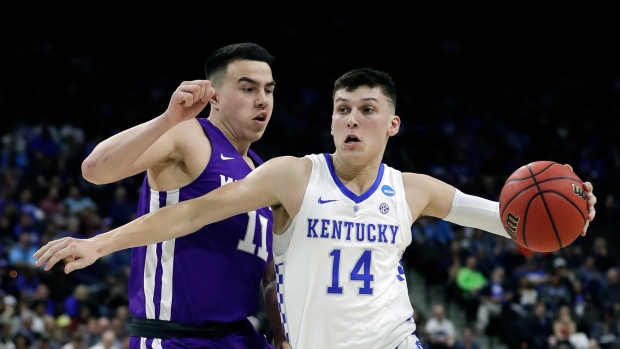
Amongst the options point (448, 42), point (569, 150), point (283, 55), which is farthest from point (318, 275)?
point (448, 42)

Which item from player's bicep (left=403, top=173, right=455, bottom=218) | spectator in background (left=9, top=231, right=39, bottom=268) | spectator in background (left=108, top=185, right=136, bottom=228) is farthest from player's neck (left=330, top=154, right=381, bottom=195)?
spectator in background (left=108, top=185, right=136, bottom=228)

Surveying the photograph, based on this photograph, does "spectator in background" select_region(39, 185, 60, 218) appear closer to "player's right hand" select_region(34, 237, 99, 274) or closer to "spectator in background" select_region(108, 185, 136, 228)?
"spectator in background" select_region(108, 185, 136, 228)

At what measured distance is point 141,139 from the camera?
12.8 ft

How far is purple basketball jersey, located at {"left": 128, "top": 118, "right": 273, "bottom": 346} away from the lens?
4.31 m

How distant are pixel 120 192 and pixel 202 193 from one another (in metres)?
10.0

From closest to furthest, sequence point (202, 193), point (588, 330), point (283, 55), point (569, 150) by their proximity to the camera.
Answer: point (202, 193)
point (588, 330)
point (569, 150)
point (283, 55)

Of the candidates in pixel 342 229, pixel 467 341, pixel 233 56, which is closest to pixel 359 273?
pixel 342 229

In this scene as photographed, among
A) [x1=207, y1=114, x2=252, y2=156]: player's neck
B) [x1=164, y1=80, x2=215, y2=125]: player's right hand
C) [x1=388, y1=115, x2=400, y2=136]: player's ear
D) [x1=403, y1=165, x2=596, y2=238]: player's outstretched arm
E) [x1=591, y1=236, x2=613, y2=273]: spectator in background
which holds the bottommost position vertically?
[x1=403, y1=165, x2=596, y2=238]: player's outstretched arm

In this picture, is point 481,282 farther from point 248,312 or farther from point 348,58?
point 248,312

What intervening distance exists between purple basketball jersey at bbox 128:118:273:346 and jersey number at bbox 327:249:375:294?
0.59 metres

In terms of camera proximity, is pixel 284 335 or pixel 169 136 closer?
pixel 169 136

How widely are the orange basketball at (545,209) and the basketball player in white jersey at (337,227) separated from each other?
12cm

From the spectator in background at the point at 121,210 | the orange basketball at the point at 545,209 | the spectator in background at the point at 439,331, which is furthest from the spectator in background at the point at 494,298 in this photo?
the orange basketball at the point at 545,209

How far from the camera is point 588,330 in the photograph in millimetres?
13312
